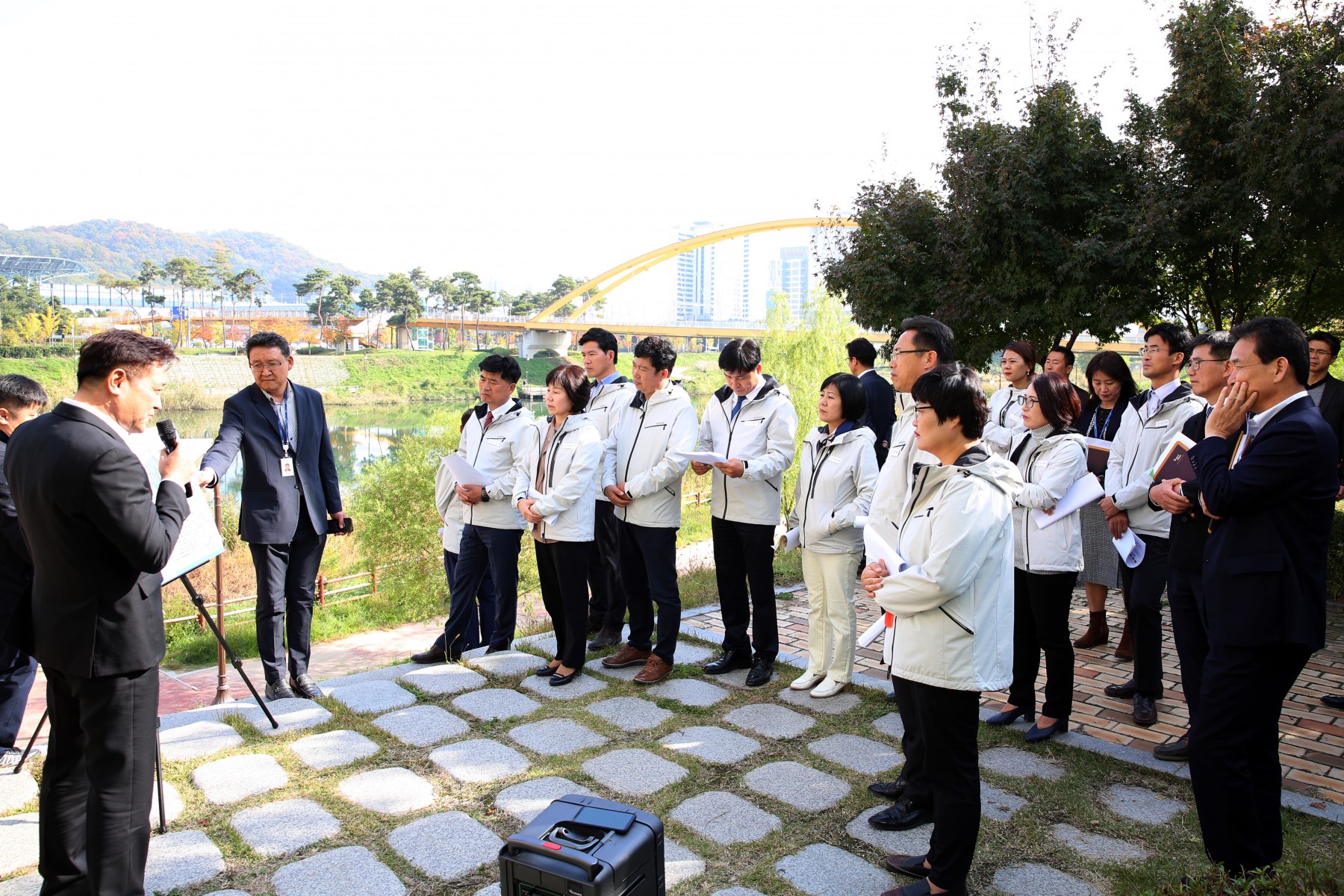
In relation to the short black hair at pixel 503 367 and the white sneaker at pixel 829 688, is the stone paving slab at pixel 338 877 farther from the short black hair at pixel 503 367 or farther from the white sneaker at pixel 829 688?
the short black hair at pixel 503 367

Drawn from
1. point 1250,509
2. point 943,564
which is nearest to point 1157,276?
point 1250,509

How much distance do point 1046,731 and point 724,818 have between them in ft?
5.21

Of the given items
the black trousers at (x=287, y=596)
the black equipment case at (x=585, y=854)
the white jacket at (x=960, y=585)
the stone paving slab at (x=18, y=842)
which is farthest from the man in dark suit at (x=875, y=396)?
the stone paving slab at (x=18, y=842)

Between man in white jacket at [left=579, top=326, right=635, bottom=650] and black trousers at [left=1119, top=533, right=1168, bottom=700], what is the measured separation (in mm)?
2693

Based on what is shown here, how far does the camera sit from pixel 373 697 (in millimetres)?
4125

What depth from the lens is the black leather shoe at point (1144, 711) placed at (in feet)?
12.6

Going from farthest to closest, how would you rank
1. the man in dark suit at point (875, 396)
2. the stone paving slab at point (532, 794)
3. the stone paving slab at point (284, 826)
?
the man in dark suit at point (875, 396) → the stone paving slab at point (532, 794) → the stone paving slab at point (284, 826)

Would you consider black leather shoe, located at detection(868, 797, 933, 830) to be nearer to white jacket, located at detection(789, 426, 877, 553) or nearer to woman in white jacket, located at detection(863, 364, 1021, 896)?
woman in white jacket, located at detection(863, 364, 1021, 896)

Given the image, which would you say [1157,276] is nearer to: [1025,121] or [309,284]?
[1025,121]

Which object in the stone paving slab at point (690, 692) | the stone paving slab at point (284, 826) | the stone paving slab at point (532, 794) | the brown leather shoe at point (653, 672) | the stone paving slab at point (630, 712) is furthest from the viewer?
the brown leather shoe at point (653, 672)

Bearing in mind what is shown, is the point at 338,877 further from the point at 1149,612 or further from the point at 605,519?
the point at 1149,612

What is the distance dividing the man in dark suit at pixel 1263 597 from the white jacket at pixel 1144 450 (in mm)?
1458

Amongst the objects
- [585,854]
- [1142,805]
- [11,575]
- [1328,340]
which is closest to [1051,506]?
[1142,805]

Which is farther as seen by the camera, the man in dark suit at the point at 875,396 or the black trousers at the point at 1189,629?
the man in dark suit at the point at 875,396
